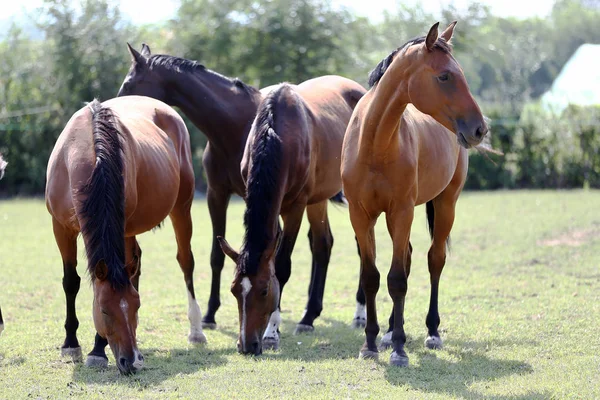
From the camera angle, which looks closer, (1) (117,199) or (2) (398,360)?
(1) (117,199)

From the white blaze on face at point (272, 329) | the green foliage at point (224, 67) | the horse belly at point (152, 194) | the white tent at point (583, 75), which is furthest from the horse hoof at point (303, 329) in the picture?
the white tent at point (583, 75)

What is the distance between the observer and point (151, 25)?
939 inches

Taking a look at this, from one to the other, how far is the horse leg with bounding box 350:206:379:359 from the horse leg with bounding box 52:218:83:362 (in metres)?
1.95

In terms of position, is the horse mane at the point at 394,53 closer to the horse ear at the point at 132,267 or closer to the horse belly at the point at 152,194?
the horse belly at the point at 152,194

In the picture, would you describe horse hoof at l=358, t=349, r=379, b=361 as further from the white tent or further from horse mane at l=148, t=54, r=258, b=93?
the white tent

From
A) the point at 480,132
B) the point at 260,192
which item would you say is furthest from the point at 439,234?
the point at 480,132

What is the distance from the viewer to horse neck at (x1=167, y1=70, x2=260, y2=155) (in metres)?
6.82

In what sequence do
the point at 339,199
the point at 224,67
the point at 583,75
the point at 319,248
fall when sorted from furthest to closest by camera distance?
1. the point at 583,75
2. the point at 224,67
3. the point at 339,199
4. the point at 319,248

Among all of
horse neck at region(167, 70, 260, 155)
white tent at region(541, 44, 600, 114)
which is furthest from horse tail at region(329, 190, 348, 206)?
white tent at region(541, 44, 600, 114)

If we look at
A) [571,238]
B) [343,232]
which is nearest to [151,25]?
[343,232]

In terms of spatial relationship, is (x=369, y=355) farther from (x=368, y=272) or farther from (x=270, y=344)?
(x=270, y=344)

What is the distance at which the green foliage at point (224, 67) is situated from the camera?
17.1 metres

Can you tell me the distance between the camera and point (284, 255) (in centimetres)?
612

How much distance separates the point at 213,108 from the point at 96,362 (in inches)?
101
